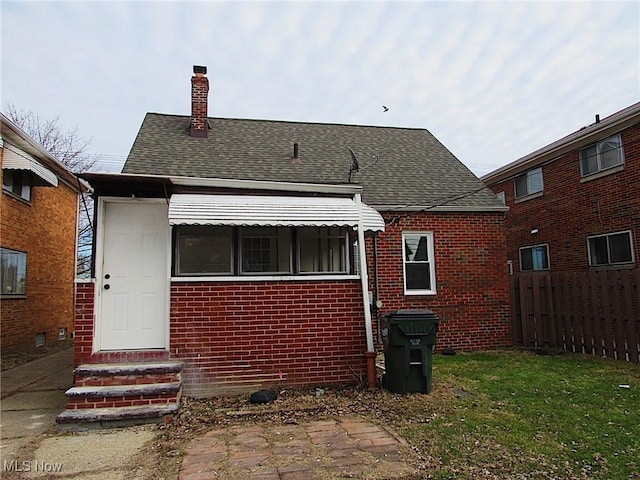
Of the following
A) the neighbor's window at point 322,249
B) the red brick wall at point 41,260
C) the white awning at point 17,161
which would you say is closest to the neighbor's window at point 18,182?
the red brick wall at point 41,260

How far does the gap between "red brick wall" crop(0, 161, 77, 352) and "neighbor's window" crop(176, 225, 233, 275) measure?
6788mm

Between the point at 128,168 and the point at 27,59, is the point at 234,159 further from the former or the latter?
the point at 27,59

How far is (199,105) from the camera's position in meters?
12.0

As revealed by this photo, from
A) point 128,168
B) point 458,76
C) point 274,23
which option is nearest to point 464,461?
point 274,23

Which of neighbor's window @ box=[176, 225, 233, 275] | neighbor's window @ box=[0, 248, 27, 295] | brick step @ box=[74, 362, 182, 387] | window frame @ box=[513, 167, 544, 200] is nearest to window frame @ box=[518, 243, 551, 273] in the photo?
window frame @ box=[513, 167, 544, 200]

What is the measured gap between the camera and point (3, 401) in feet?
21.2

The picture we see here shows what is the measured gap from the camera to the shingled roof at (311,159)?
10.6m

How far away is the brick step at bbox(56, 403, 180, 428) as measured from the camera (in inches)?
199

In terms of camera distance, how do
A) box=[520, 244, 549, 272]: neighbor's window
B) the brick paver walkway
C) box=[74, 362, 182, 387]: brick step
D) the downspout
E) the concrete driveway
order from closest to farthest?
the brick paver walkway → the concrete driveway → box=[74, 362, 182, 387]: brick step → the downspout → box=[520, 244, 549, 272]: neighbor's window

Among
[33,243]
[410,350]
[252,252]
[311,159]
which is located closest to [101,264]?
[252,252]

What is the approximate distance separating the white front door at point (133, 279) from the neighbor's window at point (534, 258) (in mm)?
12599

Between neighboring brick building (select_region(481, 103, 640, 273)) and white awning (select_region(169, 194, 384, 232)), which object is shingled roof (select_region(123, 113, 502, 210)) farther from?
white awning (select_region(169, 194, 384, 232))

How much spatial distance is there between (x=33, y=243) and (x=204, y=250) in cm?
851

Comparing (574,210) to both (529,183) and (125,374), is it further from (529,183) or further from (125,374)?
(125,374)
